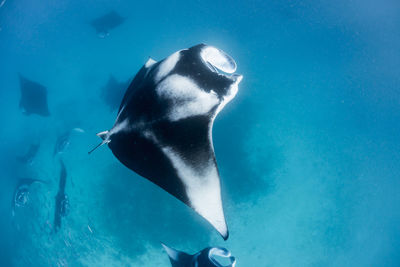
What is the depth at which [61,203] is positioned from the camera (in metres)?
6.23

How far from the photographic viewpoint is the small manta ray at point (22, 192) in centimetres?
703

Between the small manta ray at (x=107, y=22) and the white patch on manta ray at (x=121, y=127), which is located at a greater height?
the white patch on manta ray at (x=121, y=127)

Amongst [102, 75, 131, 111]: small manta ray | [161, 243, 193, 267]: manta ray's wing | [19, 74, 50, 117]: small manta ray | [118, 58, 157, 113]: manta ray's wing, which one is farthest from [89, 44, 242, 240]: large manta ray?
[19, 74, 50, 117]: small manta ray

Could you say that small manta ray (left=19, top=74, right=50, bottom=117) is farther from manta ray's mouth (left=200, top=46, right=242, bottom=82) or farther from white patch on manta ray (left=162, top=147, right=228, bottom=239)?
white patch on manta ray (left=162, top=147, right=228, bottom=239)

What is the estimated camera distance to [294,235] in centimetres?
544

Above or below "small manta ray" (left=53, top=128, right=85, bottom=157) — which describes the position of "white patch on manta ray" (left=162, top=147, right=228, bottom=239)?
above

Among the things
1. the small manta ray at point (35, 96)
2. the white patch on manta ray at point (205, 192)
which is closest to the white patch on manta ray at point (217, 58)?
the white patch on manta ray at point (205, 192)

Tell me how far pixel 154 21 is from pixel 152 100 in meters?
7.99

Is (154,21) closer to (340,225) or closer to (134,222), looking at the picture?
(134,222)

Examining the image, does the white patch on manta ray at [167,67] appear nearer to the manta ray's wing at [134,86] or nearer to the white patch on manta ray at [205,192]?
the manta ray's wing at [134,86]

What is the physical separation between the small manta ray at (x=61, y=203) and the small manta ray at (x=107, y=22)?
5.30 meters

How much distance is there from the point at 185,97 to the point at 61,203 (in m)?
6.68

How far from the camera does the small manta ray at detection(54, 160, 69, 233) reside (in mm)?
6199

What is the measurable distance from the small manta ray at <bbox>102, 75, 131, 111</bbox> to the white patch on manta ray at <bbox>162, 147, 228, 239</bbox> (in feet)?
20.0
